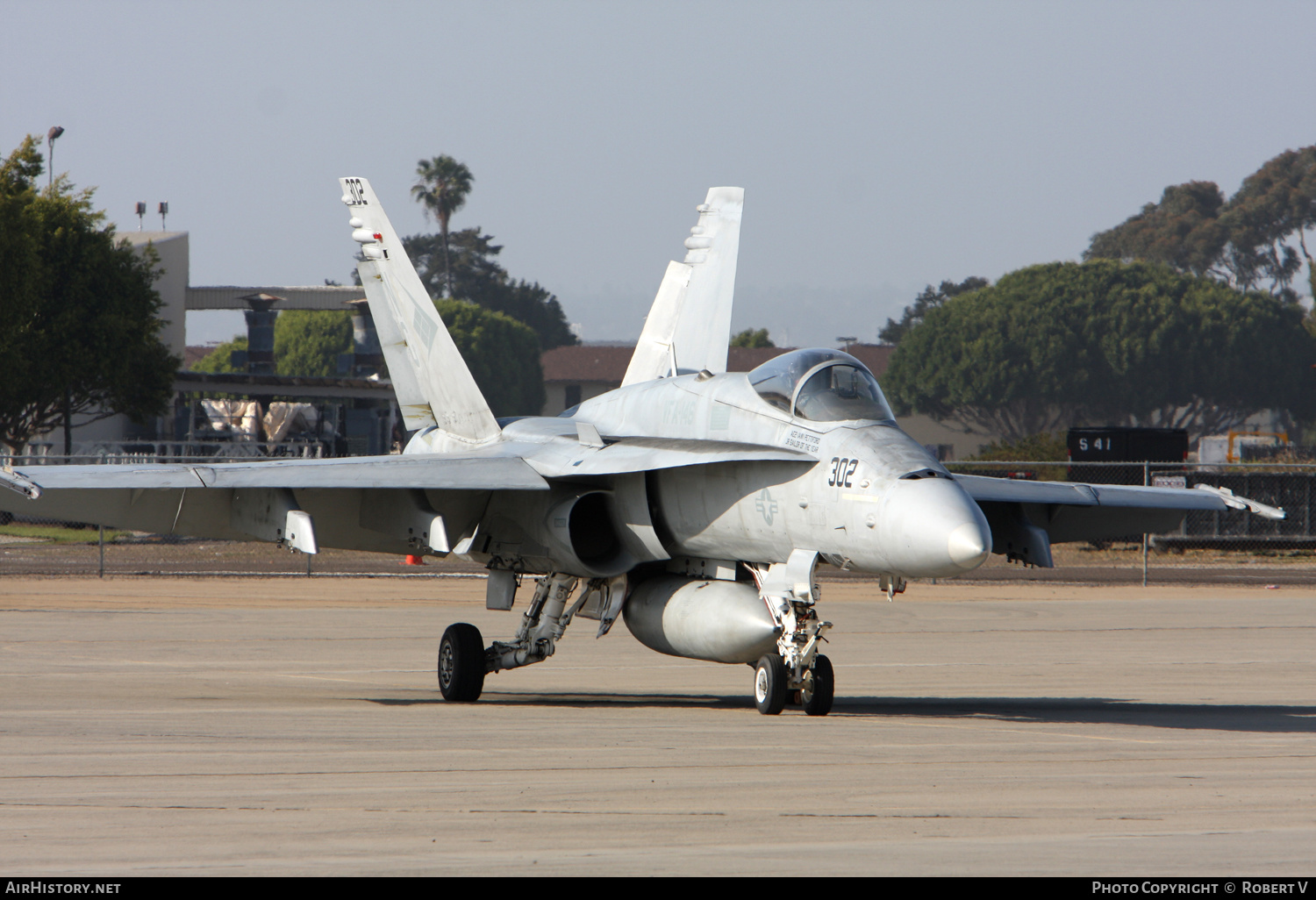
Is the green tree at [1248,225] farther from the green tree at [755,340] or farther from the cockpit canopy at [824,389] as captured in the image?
the cockpit canopy at [824,389]

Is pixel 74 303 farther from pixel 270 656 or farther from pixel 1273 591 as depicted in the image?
pixel 1273 591

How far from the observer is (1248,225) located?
134875 millimetres

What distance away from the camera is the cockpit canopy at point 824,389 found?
11.1m

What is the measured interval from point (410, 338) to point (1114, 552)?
2528cm

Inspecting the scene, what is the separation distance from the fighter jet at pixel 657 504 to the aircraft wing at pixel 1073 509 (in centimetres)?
3

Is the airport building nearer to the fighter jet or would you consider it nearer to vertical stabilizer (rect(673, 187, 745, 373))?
vertical stabilizer (rect(673, 187, 745, 373))

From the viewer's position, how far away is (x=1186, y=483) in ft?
111

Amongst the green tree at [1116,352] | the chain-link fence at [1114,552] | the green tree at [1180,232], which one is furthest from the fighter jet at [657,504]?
the green tree at [1180,232]

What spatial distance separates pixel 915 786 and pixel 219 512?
7.71 meters

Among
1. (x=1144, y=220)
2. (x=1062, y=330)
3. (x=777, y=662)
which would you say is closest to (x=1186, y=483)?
(x=777, y=662)

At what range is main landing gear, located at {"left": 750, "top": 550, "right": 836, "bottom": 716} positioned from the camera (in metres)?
11.0

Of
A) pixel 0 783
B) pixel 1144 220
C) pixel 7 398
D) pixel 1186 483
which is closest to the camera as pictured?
pixel 0 783

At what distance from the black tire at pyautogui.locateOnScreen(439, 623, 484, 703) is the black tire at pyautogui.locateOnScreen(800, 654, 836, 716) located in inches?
135

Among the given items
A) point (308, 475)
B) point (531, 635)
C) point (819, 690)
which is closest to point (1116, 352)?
point (531, 635)
